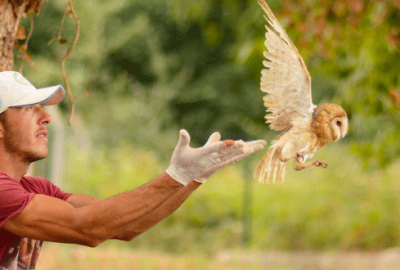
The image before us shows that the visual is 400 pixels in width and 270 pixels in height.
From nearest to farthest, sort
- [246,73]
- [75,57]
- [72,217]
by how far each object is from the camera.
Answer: [72,217] → [75,57] → [246,73]

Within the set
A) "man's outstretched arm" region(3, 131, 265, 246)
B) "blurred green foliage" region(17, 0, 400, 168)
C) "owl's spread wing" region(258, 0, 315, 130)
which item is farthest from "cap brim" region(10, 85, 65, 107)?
"blurred green foliage" region(17, 0, 400, 168)

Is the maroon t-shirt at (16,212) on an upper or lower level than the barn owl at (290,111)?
lower

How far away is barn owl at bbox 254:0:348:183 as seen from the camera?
4.37 ft

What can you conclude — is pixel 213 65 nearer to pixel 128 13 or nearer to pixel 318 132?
pixel 128 13

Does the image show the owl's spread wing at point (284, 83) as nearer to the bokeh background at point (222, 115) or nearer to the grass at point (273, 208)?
the bokeh background at point (222, 115)

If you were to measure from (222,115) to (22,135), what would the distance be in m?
11.0

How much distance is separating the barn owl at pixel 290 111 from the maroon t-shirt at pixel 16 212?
0.79 metres

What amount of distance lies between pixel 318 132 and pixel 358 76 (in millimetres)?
2576

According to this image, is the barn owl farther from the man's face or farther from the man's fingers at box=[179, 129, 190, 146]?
the man's face

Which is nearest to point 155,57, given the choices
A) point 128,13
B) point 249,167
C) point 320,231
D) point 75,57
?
point 128,13

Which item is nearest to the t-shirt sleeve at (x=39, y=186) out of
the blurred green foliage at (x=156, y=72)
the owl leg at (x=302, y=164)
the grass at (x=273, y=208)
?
the owl leg at (x=302, y=164)

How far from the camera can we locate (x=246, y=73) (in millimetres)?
12086

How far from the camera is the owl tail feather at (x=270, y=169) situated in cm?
150

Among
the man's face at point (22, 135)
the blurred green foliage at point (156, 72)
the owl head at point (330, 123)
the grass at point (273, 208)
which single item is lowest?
the grass at point (273, 208)
